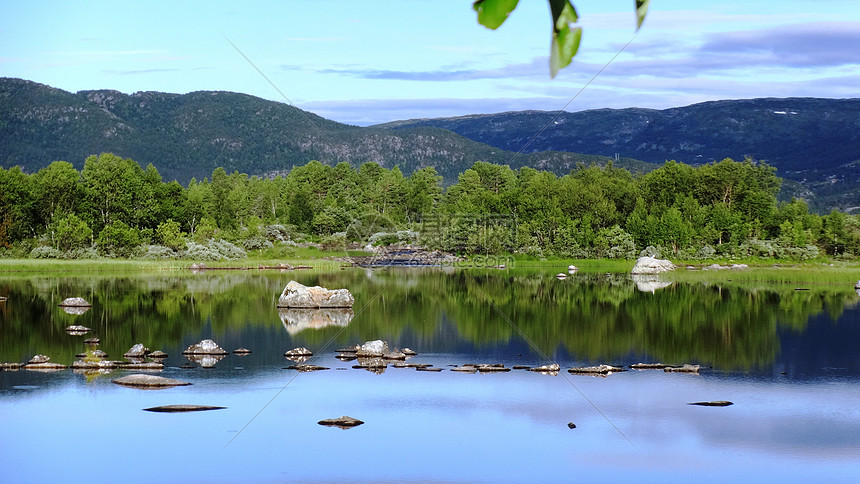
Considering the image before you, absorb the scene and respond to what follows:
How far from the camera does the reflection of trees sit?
1286 inches

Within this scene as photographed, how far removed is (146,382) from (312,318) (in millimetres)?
15748

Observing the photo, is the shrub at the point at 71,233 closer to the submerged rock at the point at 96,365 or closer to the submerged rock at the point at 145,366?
the submerged rock at the point at 96,365

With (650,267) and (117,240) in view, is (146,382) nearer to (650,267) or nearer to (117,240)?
(650,267)

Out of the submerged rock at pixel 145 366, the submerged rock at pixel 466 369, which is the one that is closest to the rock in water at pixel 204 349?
the submerged rock at pixel 145 366

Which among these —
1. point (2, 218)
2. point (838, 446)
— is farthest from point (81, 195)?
point (838, 446)

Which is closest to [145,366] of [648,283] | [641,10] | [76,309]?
[76,309]

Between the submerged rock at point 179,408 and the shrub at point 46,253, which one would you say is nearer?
the submerged rock at point 179,408

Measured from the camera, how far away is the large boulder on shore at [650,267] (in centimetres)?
Answer: 7219

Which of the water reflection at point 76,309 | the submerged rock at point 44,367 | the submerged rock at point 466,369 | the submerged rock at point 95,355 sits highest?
the submerged rock at point 95,355

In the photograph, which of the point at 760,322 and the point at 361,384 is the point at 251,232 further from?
the point at 361,384

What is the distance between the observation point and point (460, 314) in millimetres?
41938

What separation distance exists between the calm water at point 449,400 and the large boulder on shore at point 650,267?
2721 centimetres

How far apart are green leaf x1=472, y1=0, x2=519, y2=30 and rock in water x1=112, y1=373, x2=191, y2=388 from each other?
23.7 m

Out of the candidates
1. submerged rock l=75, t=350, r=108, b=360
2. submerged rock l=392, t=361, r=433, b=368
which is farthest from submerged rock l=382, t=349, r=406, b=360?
submerged rock l=75, t=350, r=108, b=360
